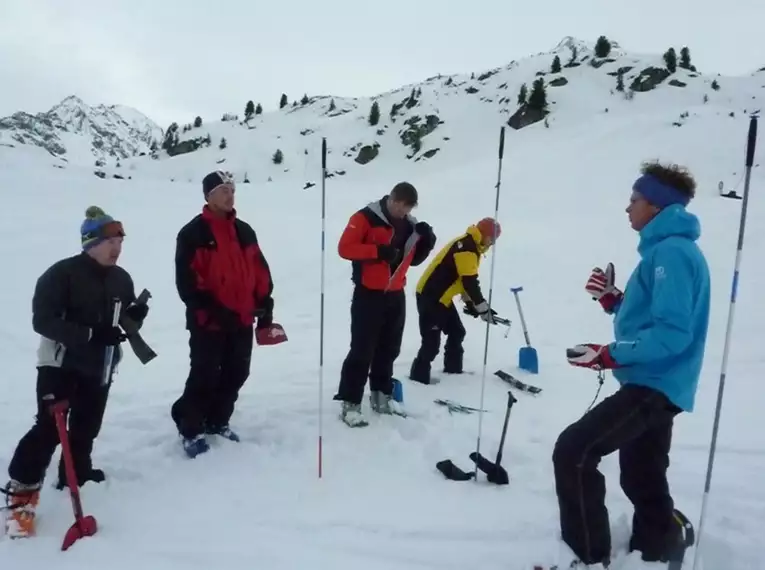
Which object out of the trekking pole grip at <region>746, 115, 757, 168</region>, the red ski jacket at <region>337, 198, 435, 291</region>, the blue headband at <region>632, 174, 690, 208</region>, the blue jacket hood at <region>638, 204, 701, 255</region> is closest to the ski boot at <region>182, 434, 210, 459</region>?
the red ski jacket at <region>337, 198, 435, 291</region>

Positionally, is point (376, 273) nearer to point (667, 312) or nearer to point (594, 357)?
point (594, 357)

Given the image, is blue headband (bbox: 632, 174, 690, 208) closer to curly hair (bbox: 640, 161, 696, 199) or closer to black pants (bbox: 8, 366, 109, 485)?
curly hair (bbox: 640, 161, 696, 199)

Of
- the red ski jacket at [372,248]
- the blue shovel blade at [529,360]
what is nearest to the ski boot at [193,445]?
the red ski jacket at [372,248]

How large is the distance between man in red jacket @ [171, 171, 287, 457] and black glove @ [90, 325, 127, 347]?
60 cm

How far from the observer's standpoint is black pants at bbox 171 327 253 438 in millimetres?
4457

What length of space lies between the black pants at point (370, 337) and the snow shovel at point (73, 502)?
2245 mm

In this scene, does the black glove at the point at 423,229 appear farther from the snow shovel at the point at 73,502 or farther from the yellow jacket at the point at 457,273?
the snow shovel at the point at 73,502

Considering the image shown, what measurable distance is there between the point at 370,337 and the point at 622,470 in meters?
2.39

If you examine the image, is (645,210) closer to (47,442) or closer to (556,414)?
(556,414)

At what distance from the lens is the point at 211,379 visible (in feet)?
14.9

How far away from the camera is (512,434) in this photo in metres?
5.22

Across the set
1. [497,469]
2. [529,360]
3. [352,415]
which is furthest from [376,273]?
[529,360]

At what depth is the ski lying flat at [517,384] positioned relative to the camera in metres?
6.46

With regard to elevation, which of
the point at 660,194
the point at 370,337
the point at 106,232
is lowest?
the point at 370,337
